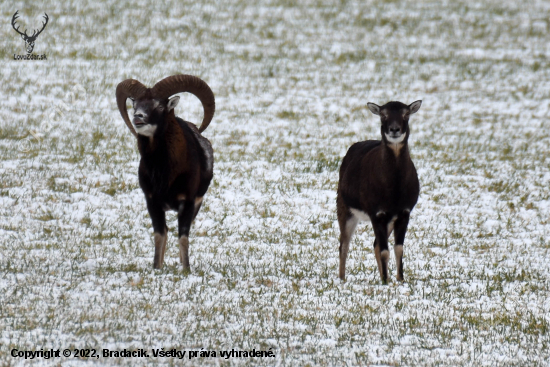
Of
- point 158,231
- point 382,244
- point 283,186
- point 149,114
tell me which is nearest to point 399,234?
point 382,244

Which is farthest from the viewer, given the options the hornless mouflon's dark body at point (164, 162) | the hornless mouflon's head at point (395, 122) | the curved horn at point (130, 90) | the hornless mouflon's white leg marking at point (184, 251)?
the curved horn at point (130, 90)

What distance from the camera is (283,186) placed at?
14867mm

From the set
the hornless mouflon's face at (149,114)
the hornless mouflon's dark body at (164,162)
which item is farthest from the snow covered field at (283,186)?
the hornless mouflon's face at (149,114)

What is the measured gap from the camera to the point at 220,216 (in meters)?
13.2

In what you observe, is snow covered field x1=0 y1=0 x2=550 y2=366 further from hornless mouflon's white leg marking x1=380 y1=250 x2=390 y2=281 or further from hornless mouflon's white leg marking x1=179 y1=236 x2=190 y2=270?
hornless mouflon's white leg marking x1=380 y1=250 x2=390 y2=281

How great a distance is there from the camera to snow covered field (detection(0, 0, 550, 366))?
23.8 ft

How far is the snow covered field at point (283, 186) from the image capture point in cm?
726

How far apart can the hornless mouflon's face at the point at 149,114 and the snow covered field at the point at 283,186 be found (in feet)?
5.89

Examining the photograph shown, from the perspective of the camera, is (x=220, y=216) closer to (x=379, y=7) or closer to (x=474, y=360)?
(x=474, y=360)

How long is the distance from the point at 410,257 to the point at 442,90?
13.7 meters

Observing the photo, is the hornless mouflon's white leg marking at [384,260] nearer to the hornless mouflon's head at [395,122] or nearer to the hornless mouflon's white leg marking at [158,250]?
the hornless mouflon's head at [395,122]

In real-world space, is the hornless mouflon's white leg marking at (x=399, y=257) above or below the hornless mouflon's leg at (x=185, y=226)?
below

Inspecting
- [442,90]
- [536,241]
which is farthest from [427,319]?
[442,90]

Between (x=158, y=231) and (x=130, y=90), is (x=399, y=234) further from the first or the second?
(x=130, y=90)
